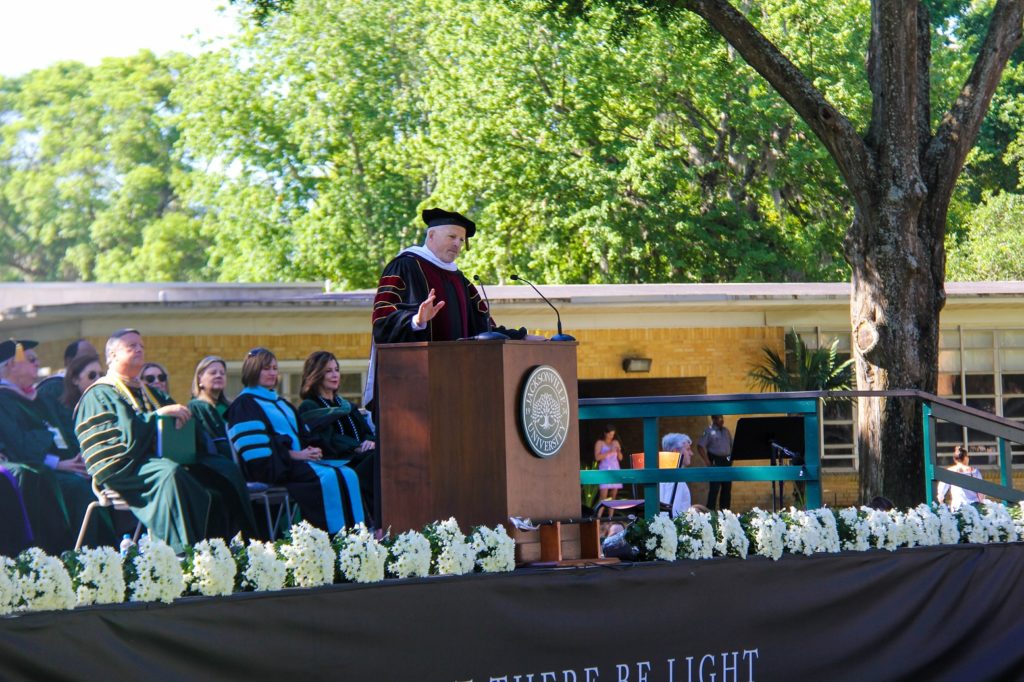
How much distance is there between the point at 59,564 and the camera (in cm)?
464

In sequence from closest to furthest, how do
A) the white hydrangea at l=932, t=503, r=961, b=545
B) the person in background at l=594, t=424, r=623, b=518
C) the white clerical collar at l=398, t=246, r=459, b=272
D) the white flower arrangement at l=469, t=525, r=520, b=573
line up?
the white flower arrangement at l=469, t=525, r=520, b=573 → the white clerical collar at l=398, t=246, r=459, b=272 → the white hydrangea at l=932, t=503, r=961, b=545 → the person in background at l=594, t=424, r=623, b=518

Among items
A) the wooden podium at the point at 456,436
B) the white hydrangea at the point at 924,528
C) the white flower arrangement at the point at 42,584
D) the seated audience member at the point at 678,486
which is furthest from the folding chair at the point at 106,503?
the seated audience member at the point at 678,486

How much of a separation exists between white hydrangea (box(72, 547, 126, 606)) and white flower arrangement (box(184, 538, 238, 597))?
27 cm

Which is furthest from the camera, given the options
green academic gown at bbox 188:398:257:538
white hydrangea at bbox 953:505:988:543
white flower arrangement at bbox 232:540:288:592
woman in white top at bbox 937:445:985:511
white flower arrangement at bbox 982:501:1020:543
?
woman in white top at bbox 937:445:985:511

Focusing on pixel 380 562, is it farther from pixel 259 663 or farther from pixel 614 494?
pixel 614 494

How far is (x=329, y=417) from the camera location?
893cm

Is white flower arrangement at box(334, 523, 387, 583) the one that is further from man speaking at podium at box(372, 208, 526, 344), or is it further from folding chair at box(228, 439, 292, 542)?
folding chair at box(228, 439, 292, 542)

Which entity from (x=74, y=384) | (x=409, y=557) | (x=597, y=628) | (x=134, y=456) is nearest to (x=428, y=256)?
(x=409, y=557)

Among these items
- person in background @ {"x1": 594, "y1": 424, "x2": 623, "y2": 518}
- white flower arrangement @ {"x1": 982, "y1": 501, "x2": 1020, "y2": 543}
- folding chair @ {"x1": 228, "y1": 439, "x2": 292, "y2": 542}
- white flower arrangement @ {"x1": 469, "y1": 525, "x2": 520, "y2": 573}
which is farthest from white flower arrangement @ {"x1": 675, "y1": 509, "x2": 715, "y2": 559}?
person in background @ {"x1": 594, "y1": 424, "x2": 623, "y2": 518}

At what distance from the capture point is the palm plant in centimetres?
1794

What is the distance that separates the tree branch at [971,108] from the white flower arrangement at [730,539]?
5.33 metres

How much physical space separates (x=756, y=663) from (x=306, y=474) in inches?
128

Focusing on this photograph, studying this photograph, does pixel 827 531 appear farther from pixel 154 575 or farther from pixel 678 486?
pixel 678 486

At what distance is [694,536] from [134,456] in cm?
355
